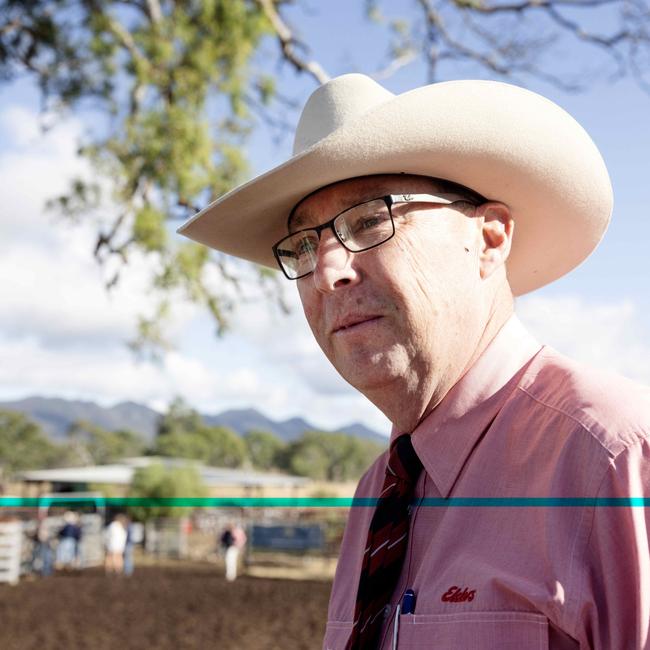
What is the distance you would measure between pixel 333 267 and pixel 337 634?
2.22 ft

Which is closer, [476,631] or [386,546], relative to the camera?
[476,631]

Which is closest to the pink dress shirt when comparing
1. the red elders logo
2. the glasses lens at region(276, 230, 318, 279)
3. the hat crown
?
the red elders logo

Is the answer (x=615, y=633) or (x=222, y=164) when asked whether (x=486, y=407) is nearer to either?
(x=615, y=633)

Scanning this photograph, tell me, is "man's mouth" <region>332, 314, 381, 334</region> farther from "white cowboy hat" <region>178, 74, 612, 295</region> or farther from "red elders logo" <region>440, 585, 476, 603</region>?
"red elders logo" <region>440, 585, 476, 603</region>

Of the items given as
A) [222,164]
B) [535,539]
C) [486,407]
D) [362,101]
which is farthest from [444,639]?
[222,164]

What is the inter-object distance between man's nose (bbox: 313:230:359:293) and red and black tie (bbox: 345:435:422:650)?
12.5 inches

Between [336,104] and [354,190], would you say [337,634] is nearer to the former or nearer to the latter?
[354,190]

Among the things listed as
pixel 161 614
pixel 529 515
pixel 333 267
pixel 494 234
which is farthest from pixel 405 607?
pixel 161 614

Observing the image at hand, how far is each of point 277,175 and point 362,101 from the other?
0.22 metres

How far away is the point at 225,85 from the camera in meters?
9.80

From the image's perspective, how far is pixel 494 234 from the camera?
5.34ft

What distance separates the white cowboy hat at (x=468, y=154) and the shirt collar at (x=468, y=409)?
32 cm

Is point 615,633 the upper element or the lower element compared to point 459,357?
lower

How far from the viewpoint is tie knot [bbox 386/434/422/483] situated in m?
1.54
